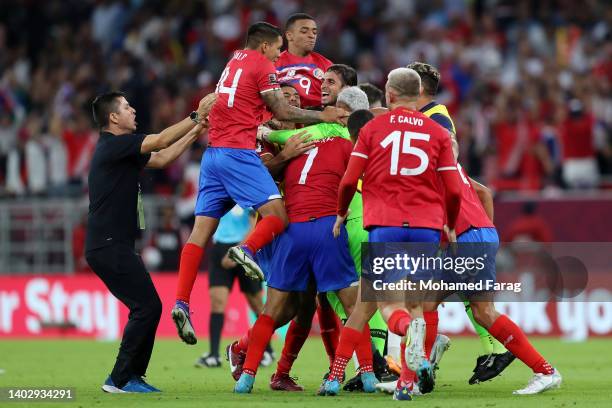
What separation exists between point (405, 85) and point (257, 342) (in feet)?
8.63

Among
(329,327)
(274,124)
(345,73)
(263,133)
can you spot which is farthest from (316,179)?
(329,327)

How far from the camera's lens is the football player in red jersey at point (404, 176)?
10.0 metres

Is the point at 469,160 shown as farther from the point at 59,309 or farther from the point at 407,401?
the point at 407,401

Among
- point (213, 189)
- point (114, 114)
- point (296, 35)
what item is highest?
point (296, 35)

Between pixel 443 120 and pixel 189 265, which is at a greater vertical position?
pixel 443 120

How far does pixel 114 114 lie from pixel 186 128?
80 cm

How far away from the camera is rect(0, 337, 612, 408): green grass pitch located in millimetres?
10141

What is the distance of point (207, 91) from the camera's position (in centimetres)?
2431

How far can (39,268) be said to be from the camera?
22.0 metres

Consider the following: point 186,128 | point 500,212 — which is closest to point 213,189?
point 186,128

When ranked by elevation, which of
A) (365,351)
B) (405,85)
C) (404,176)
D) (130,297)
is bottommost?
(365,351)

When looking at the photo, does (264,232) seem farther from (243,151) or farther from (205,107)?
(205,107)

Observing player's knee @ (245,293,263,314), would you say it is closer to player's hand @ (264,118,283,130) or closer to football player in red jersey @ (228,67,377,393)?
player's hand @ (264,118,283,130)

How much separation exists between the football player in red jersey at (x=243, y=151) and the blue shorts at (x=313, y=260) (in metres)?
0.18
